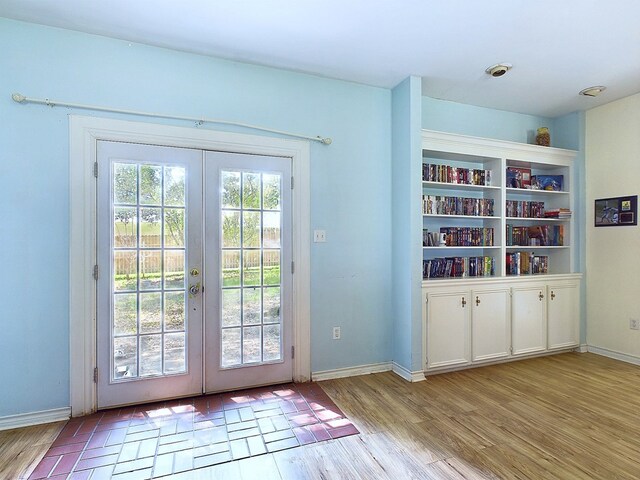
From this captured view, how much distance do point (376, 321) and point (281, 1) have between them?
8.66 feet

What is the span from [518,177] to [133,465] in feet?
13.7

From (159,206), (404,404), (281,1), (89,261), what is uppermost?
(281,1)

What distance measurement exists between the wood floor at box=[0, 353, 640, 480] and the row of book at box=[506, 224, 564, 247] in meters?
1.41

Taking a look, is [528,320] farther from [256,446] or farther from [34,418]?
[34,418]

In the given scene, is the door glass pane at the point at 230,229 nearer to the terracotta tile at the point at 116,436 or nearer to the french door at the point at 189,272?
the french door at the point at 189,272

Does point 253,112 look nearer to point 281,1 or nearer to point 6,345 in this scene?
point 281,1

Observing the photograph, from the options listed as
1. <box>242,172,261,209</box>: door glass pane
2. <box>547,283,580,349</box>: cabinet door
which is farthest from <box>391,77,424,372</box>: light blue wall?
<box>547,283,580,349</box>: cabinet door

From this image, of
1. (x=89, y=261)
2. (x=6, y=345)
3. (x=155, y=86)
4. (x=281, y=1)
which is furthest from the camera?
(x=155, y=86)

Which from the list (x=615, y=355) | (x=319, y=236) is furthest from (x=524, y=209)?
(x=319, y=236)

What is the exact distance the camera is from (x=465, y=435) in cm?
213

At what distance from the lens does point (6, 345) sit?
2.23 m

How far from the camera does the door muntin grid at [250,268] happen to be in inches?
108

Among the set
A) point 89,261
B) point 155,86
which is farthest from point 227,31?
point 89,261

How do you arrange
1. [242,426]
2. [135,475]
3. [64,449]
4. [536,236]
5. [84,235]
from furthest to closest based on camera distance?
[536,236]
[84,235]
[242,426]
[64,449]
[135,475]
